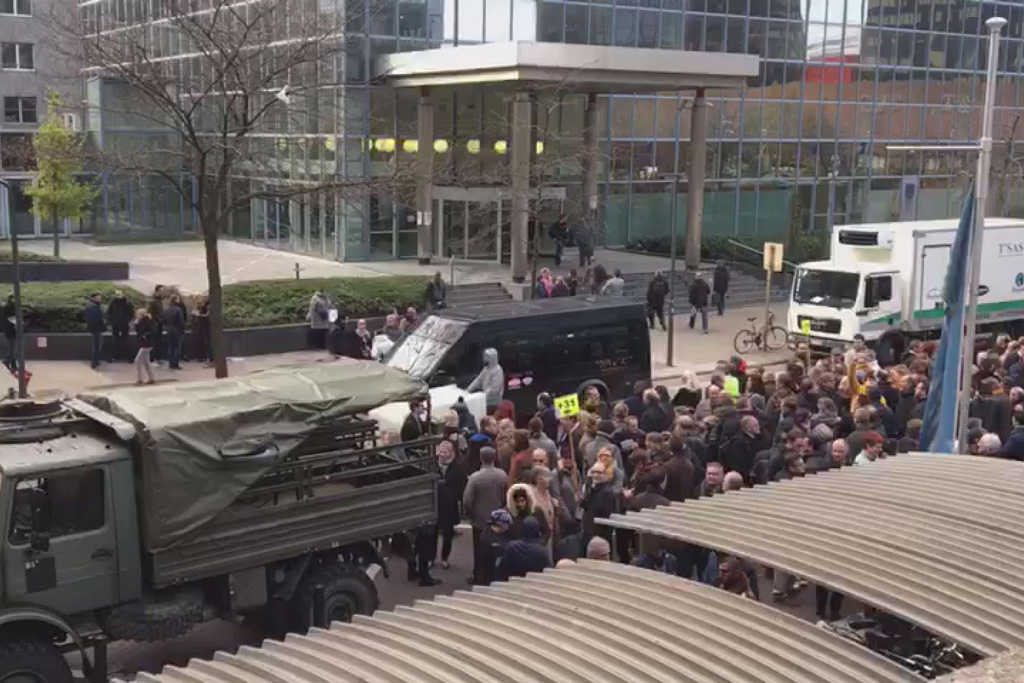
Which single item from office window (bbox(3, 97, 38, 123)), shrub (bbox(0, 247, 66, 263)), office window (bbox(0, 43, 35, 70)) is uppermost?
office window (bbox(0, 43, 35, 70))

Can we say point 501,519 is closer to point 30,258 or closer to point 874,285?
point 874,285

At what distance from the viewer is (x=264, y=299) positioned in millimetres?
26969

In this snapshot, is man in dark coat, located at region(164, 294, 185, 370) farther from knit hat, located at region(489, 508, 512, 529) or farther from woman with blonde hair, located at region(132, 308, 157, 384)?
knit hat, located at region(489, 508, 512, 529)

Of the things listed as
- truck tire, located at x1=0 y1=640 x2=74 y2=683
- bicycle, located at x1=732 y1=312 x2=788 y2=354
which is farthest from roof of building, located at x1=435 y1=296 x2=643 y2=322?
truck tire, located at x1=0 y1=640 x2=74 y2=683

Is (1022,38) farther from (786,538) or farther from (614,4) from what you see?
(786,538)

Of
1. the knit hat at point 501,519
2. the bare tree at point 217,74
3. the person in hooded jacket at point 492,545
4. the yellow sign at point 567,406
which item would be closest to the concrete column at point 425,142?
the bare tree at point 217,74

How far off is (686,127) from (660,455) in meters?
33.1

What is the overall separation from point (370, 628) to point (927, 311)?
22134mm

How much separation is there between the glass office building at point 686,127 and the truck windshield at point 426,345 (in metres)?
13.3

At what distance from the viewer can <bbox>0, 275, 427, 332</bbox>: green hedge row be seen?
24.4 m

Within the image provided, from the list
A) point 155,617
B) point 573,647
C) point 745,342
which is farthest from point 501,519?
point 745,342

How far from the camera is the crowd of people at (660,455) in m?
10.2

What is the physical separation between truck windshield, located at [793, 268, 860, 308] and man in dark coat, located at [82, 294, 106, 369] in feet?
49.5

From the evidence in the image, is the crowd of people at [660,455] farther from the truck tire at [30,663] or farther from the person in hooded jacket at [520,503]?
the truck tire at [30,663]
